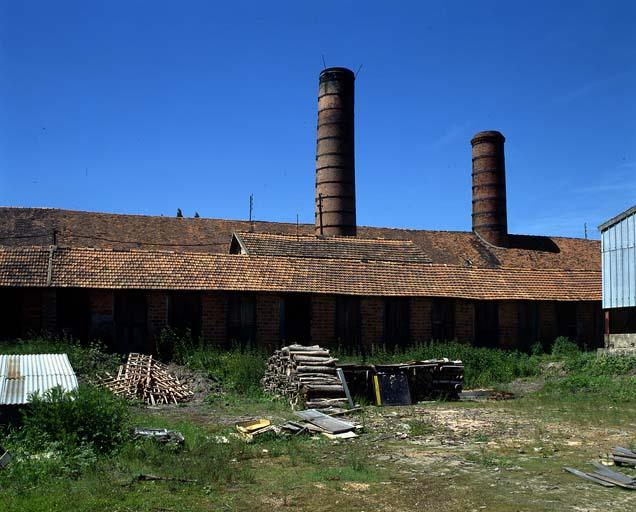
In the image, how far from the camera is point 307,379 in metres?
16.0

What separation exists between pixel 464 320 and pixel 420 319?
1852 mm

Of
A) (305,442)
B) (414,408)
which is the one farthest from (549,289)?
(305,442)

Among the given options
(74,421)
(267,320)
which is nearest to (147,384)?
(267,320)

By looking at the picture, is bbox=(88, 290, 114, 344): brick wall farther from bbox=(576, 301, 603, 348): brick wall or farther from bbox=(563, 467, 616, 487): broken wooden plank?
bbox=(576, 301, 603, 348): brick wall

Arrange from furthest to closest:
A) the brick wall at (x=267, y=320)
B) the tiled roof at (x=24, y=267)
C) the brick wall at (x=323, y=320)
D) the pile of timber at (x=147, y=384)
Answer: the brick wall at (x=323, y=320), the brick wall at (x=267, y=320), the tiled roof at (x=24, y=267), the pile of timber at (x=147, y=384)

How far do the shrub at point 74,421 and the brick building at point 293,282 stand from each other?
10.1m

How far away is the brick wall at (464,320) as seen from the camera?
965 inches

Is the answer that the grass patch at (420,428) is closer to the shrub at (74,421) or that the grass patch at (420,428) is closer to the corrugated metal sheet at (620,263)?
the shrub at (74,421)

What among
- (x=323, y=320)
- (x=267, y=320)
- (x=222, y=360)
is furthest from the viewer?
(x=323, y=320)

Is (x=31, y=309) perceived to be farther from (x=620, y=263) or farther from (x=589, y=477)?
(x=620, y=263)

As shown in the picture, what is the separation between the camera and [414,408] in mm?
16375

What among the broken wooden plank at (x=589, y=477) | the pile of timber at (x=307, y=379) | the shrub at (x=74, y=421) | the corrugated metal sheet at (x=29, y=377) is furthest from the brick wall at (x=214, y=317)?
the broken wooden plank at (x=589, y=477)

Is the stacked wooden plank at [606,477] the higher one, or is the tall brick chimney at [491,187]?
the tall brick chimney at [491,187]

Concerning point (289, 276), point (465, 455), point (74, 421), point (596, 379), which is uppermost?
point (289, 276)
